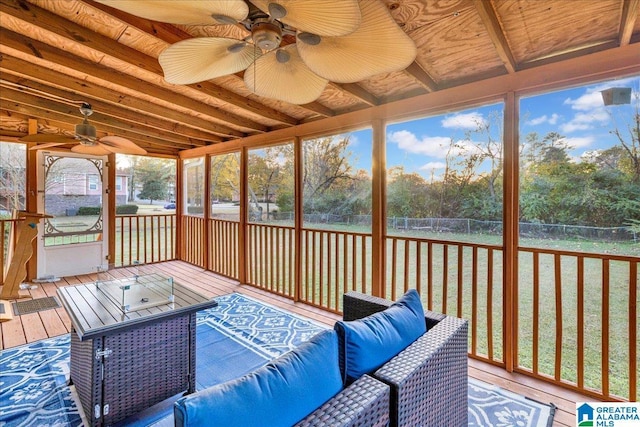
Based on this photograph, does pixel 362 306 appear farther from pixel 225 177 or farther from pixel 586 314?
pixel 225 177

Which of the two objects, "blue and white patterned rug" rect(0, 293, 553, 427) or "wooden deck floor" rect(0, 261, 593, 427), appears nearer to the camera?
"blue and white patterned rug" rect(0, 293, 553, 427)

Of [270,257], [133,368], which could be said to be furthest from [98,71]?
[270,257]

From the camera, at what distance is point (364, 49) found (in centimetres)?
136

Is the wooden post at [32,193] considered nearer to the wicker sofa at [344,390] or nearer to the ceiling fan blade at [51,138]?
the ceiling fan blade at [51,138]

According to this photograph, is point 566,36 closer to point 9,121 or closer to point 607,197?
point 607,197

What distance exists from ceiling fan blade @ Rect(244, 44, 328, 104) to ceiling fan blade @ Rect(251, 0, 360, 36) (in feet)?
1.13

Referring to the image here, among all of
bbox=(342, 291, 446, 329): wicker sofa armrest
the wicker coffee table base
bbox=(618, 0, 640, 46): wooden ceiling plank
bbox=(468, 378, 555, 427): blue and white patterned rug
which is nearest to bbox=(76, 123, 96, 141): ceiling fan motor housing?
the wicker coffee table base

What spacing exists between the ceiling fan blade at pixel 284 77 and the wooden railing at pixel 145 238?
520 centimetres

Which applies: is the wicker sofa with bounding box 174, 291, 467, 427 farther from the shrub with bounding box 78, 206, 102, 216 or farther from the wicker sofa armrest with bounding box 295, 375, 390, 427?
the shrub with bounding box 78, 206, 102, 216

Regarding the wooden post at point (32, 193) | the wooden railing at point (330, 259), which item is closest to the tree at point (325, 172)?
the wooden railing at point (330, 259)

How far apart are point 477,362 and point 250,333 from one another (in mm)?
2117

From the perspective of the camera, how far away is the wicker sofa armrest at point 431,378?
1.15m

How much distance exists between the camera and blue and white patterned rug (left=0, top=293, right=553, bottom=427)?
1.92 m

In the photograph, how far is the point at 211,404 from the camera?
2.67ft
